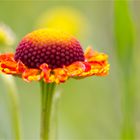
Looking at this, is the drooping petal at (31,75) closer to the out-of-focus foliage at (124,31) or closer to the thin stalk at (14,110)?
the thin stalk at (14,110)

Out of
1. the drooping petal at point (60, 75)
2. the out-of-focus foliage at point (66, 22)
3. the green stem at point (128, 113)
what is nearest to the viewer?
the drooping petal at point (60, 75)

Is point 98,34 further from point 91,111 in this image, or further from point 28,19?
point 91,111

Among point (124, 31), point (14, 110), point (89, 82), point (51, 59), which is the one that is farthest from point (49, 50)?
point (89, 82)

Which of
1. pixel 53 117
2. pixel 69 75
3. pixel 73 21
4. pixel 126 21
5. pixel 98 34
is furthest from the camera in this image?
pixel 98 34

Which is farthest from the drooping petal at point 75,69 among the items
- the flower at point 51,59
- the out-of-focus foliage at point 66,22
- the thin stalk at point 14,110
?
the out-of-focus foliage at point 66,22

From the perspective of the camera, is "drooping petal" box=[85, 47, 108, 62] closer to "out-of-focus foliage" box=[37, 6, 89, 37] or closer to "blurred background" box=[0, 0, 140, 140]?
"blurred background" box=[0, 0, 140, 140]

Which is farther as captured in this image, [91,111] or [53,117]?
[91,111]

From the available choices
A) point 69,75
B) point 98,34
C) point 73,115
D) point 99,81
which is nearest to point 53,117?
point 69,75
